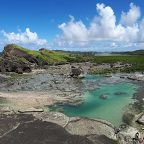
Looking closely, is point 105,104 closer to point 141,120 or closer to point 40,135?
point 141,120

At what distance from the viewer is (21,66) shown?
330 ft

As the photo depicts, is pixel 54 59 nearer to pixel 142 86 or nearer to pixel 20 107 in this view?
pixel 142 86

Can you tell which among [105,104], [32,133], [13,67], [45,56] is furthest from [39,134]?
[45,56]

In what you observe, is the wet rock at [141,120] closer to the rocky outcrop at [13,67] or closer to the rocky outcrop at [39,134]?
the rocky outcrop at [39,134]

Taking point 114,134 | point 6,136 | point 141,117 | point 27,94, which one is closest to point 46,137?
point 6,136

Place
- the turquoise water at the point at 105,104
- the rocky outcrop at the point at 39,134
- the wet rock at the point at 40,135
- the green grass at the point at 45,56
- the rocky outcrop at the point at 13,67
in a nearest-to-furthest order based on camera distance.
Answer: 1. the wet rock at the point at 40,135
2. the rocky outcrop at the point at 39,134
3. the turquoise water at the point at 105,104
4. the rocky outcrop at the point at 13,67
5. the green grass at the point at 45,56

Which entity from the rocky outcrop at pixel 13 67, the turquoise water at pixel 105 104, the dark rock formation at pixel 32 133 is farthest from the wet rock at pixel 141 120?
the rocky outcrop at pixel 13 67

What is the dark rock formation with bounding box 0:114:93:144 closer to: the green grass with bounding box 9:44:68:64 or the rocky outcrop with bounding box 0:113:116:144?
the rocky outcrop with bounding box 0:113:116:144

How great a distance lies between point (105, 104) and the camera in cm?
4788

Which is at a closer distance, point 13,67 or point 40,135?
point 40,135

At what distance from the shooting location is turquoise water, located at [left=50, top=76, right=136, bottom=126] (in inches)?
1617

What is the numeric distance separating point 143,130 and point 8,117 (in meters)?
17.0

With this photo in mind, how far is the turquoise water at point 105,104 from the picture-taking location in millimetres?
41062

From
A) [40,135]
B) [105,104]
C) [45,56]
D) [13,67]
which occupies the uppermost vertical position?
[45,56]
